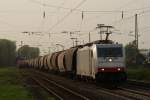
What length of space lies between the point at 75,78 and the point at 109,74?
16.1 m

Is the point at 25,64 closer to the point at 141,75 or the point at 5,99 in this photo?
the point at 141,75

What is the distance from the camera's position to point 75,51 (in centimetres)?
4847

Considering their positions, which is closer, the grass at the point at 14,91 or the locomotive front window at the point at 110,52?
the grass at the point at 14,91

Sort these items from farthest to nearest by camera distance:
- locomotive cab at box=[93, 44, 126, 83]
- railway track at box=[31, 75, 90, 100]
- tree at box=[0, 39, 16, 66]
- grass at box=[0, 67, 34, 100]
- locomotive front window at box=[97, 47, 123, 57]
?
tree at box=[0, 39, 16, 66] → locomotive front window at box=[97, 47, 123, 57] → locomotive cab at box=[93, 44, 126, 83] → grass at box=[0, 67, 34, 100] → railway track at box=[31, 75, 90, 100]

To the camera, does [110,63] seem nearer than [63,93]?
No

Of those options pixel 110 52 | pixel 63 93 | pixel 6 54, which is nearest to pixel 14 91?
pixel 63 93

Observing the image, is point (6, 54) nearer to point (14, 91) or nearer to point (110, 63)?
point (14, 91)

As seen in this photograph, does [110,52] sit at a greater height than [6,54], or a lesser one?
lesser

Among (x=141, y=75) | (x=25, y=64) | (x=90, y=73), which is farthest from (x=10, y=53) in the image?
(x=90, y=73)

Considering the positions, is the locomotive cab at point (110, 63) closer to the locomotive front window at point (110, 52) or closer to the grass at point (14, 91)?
the locomotive front window at point (110, 52)

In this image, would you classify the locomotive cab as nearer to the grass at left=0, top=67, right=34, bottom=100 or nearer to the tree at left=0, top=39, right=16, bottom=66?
the grass at left=0, top=67, right=34, bottom=100

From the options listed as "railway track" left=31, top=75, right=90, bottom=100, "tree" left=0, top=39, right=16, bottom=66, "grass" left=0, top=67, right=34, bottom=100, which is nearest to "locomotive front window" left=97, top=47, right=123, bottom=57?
"railway track" left=31, top=75, right=90, bottom=100

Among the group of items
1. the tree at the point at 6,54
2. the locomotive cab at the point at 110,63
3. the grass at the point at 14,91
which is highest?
the tree at the point at 6,54

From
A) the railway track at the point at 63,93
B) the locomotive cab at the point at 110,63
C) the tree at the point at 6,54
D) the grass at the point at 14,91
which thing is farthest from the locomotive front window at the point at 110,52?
the tree at the point at 6,54
